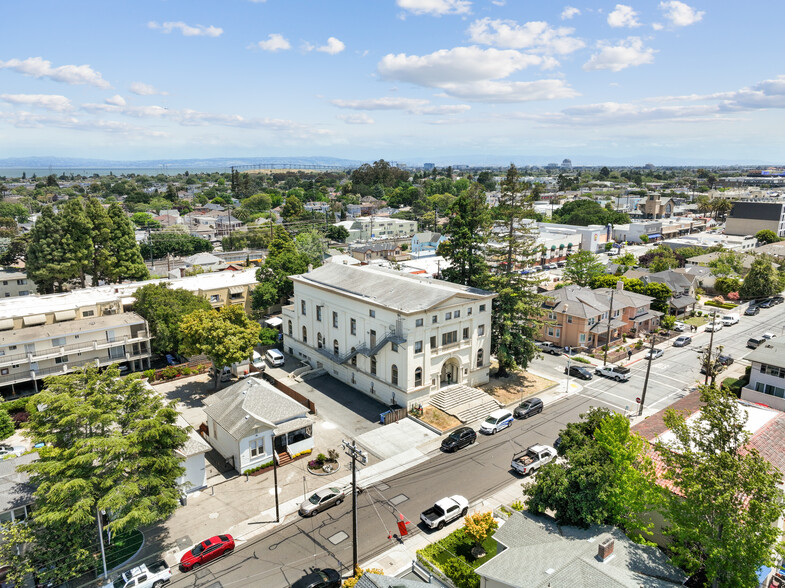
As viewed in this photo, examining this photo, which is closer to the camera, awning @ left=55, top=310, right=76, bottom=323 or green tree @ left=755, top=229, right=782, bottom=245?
awning @ left=55, top=310, right=76, bottom=323

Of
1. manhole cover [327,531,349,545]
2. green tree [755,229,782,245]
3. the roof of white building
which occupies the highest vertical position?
the roof of white building

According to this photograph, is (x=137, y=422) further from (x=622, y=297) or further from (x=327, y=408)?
(x=622, y=297)

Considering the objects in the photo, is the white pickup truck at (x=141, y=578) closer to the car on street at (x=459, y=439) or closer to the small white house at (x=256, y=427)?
the small white house at (x=256, y=427)

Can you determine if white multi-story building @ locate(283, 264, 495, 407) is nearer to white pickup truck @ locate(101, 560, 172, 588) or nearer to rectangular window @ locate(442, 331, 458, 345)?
rectangular window @ locate(442, 331, 458, 345)

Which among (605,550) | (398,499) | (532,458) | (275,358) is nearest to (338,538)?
(398,499)

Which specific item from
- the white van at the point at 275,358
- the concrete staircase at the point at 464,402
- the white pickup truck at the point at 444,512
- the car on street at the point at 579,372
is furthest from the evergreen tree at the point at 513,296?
the white van at the point at 275,358

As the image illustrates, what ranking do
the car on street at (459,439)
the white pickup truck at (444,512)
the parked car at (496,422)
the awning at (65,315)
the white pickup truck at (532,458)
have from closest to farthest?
1. the white pickup truck at (444,512)
2. the white pickup truck at (532,458)
3. the car on street at (459,439)
4. the parked car at (496,422)
5. the awning at (65,315)

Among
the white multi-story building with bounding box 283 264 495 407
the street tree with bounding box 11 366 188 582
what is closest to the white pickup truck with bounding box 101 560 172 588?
the street tree with bounding box 11 366 188 582
